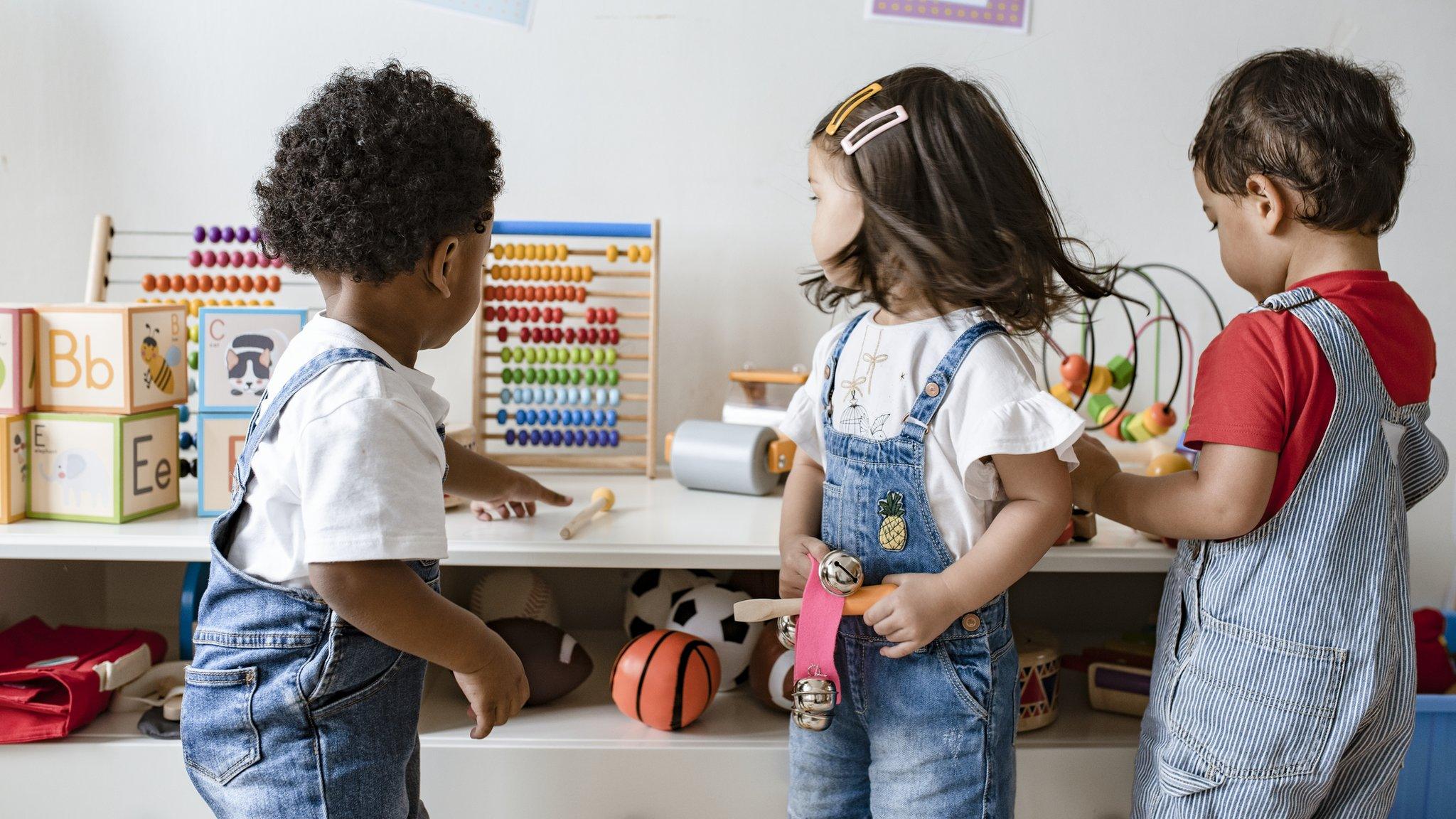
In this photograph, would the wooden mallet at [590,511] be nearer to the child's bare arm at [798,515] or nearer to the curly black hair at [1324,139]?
the child's bare arm at [798,515]

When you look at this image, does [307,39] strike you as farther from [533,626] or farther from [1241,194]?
[1241,194]

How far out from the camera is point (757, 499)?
143 centimetres

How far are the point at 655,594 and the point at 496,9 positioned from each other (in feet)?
3.12

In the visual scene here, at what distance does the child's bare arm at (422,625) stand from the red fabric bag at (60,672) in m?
0.60

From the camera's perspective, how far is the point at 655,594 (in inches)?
56.4

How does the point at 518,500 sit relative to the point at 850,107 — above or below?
below

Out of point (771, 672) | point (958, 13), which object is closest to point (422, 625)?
point (771, 672)

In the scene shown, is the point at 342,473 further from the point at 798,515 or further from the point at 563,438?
the point at 563,438

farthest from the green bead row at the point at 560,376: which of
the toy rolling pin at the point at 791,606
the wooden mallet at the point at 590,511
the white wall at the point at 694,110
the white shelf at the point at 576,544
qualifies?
the toy rolling pin at the point at 791,606

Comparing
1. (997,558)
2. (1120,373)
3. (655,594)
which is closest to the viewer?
(997,558)

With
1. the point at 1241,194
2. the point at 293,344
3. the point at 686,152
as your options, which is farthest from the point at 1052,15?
the point at 293,344

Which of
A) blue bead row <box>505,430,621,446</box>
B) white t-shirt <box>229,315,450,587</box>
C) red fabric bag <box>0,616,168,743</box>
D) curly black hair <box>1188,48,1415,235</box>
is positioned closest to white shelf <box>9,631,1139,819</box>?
red fabric bag <box>0,616,168,743</box>

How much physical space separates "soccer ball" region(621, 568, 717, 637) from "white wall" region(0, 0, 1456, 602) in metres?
0.39

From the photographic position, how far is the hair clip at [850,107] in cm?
95
